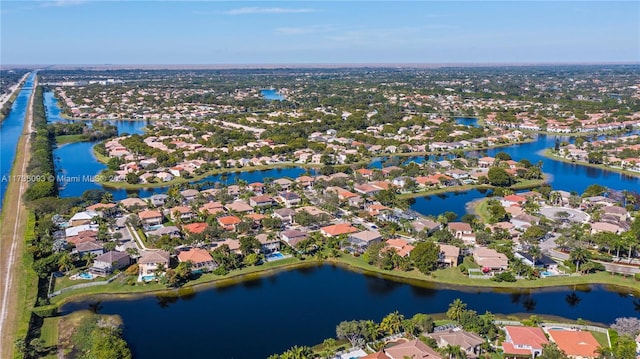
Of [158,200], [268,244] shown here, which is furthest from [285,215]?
[158,200]

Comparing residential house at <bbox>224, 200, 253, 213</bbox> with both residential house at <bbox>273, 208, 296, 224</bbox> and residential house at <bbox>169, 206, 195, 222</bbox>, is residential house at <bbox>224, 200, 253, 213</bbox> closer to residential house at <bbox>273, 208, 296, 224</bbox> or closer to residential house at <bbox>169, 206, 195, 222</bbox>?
residential house at <bbox>273, 208, 296, 224</bbox>

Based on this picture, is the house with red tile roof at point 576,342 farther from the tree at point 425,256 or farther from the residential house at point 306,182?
the residential house at point 306,182

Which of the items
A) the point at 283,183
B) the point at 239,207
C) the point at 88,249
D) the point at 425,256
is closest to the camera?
the point at 425,256

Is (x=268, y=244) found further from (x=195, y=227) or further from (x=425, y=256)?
(x=425, y=256)

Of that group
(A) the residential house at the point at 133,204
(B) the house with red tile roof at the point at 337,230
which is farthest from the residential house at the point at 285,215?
(A) the residential house at the point at 133,204

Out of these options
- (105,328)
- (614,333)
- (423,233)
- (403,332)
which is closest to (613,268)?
(614,333)
